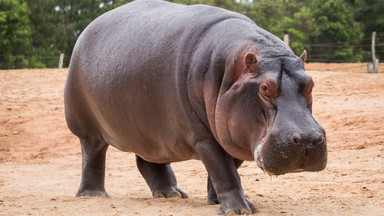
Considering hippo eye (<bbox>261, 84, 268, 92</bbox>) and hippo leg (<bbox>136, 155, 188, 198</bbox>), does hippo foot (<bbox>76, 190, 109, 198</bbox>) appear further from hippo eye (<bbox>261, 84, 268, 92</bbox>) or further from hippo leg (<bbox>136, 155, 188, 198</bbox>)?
hippo eye (<bbox>261, 84, 268, 92</bbox>)

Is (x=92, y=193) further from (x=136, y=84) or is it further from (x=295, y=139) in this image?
(x=295, y=139)

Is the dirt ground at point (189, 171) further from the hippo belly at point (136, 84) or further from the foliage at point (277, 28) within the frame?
the foliage at point (277, 28)

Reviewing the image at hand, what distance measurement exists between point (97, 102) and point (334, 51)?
2603 centimetres

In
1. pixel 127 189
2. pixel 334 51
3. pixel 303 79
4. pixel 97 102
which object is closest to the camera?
pixel 303 79

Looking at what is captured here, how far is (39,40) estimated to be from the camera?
36.2 metres

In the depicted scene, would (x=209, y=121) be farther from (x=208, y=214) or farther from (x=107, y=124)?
(x=107, y=124)

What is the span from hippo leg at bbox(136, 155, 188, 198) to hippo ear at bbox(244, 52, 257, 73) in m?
2.08

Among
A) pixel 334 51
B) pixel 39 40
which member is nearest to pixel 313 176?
pixel 334 51

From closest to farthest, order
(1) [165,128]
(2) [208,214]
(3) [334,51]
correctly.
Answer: (2) [208,214] → (1) [165,128] → (3) [334,51]

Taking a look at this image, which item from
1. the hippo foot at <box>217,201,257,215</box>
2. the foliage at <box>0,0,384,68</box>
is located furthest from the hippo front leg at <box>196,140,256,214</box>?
the foliage at <box>0,0,384,68</box>

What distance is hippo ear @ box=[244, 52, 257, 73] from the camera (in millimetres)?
3697

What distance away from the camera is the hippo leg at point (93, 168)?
579 centimetres

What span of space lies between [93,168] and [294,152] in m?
Result: 2.99

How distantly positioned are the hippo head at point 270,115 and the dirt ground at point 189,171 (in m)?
0.59
